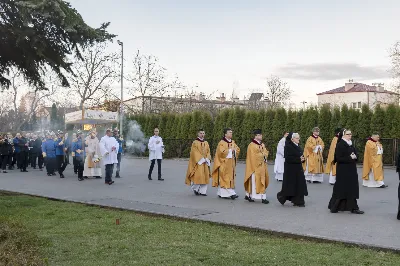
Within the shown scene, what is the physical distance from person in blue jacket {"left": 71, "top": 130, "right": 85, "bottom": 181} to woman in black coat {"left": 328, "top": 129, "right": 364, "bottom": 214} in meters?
11.3

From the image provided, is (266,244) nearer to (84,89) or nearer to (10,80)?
(10,80)

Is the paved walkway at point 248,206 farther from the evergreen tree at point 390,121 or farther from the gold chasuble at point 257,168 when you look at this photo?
the evergreen tree at point 390,121

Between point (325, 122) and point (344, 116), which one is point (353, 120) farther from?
point (325, 122)

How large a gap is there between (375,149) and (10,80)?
11.6m

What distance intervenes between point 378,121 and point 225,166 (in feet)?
51.0

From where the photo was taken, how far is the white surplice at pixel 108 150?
1811cm

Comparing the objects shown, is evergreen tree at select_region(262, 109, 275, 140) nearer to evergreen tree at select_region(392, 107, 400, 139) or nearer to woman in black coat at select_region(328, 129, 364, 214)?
evergreen tree at select_region(392, 107, 400, 139)

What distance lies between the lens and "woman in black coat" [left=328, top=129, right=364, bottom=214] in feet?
36.0

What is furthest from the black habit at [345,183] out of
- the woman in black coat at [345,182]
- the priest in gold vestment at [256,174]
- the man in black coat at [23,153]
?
the man in black coat at [23,153]

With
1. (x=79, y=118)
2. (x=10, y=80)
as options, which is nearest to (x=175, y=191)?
(x=10, y=80)

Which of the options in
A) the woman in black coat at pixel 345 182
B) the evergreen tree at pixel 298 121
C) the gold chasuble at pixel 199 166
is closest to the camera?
the woman in black coat at pixel 345 182

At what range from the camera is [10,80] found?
12.3 metres

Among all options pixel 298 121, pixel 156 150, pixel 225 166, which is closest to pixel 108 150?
pixel 156 150

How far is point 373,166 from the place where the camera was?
16.8 metres
